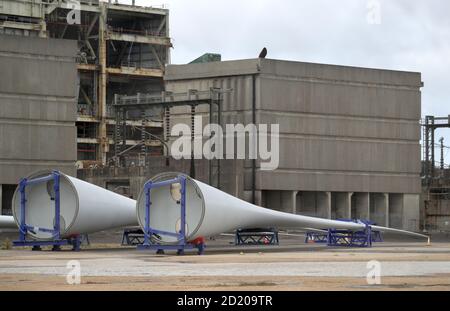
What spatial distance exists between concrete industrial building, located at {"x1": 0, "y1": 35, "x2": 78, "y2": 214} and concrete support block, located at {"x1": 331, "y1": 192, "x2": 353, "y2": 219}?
→ 83.7ft

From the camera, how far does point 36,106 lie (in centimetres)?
7450

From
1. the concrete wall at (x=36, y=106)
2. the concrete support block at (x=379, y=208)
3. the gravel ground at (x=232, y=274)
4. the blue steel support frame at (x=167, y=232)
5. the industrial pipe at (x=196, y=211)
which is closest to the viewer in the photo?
the gravel ground at (x=232, y=274)

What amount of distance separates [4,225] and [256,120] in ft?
113

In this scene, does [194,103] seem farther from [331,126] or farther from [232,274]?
[232,274]

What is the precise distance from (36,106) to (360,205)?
107 ft

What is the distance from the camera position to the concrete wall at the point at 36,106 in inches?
2881

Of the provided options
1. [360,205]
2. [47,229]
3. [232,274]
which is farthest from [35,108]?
[232,274]

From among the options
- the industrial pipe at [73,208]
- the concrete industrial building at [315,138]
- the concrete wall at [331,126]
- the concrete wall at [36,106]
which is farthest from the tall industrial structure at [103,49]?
the industrial pipe at [73,208]

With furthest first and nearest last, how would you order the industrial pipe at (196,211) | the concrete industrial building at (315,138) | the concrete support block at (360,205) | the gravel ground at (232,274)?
the concrete support block at (360,205), the concrete industrial building at (315,138), the industrial pipe at (196,211), the gravel ground at (232,274)

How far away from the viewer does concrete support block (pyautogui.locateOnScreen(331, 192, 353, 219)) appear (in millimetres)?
87250

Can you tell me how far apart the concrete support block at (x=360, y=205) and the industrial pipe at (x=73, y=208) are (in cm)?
4276

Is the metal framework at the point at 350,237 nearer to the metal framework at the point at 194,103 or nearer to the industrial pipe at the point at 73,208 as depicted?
the industrial pipe at the point at 73,208

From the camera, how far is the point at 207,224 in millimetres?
42469
